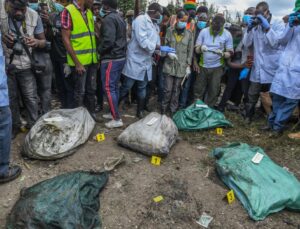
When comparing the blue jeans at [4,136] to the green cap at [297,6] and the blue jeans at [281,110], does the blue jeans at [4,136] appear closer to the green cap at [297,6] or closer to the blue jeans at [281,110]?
the blue jeans at [281,110]

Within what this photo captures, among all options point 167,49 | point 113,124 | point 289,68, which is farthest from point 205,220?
point 167,49

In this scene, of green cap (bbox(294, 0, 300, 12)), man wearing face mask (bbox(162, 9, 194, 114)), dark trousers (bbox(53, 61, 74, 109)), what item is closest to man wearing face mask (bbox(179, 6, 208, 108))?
man wearing face mask (bbox(162, 9, 194, 114))

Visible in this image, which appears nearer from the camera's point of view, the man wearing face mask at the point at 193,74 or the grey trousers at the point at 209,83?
the grey trousers at the point at 209,83

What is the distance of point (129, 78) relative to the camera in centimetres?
402

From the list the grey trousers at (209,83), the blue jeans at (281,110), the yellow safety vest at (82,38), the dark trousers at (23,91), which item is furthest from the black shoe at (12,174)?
the blue jeans at (281,110)

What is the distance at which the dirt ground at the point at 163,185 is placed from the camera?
90.2 inches

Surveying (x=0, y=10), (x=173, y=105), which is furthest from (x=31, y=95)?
(x=173, y=105)

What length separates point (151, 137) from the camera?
3.18m

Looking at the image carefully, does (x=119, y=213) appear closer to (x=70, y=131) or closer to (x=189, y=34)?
(x=70, y=131)

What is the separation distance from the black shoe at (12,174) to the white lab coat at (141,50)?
200 centimetres

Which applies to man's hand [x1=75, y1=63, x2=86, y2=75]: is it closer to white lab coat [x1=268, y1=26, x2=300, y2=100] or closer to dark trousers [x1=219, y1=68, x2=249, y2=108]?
dark trousers [x1=219, y1=68, x2=249, y2=108]

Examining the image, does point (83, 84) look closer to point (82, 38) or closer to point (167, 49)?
point (82, 38)

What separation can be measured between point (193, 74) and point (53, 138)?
9.16ft

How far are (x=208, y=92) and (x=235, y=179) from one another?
2369 mm
